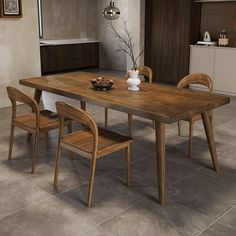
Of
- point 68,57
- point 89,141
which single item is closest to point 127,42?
point 68,57

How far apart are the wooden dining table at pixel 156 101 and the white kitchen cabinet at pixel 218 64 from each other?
2.96 m

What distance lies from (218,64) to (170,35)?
44.8 inches

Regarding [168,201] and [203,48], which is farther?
[203,48]

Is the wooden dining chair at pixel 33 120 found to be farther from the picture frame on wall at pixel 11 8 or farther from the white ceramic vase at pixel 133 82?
the picture frame on wall at pixel 11 8

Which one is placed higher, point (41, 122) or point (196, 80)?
point (196, 80)

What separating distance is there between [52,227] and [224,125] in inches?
113

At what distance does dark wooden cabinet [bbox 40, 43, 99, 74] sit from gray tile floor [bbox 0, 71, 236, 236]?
4.52 m

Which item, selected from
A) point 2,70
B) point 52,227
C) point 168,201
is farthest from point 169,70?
point 52,227

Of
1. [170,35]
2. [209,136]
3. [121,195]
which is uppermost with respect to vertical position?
[170,35]

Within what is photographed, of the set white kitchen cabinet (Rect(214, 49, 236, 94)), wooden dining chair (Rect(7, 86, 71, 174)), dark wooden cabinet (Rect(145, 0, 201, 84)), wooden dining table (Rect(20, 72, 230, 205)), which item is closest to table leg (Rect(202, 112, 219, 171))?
wooden dining table (Rect(20, 72, 230, 205))

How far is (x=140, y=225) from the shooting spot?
2377 millimetres

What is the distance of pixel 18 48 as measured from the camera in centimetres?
543

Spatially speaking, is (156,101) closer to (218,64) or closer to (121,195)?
(121,195)

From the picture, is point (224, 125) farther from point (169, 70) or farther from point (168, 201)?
point (169, 70)
